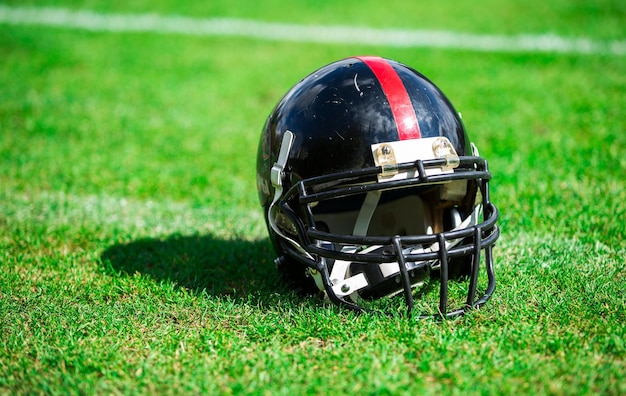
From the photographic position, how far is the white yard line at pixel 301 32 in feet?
28.3

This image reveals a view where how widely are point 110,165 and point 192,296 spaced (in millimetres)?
2586

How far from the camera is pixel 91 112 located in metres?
6.57

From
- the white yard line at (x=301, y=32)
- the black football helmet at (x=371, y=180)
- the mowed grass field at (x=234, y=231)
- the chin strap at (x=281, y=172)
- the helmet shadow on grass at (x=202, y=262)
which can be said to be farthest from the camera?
the white yard line at (x=301, y=32)

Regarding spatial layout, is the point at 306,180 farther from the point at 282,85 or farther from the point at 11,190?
the point at 282,85

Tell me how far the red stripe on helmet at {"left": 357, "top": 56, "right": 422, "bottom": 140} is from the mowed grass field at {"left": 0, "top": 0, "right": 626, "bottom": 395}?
77cm

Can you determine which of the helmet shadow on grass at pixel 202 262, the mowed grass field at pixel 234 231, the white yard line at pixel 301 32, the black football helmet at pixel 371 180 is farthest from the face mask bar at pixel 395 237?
the white yard line at pixel 301 32

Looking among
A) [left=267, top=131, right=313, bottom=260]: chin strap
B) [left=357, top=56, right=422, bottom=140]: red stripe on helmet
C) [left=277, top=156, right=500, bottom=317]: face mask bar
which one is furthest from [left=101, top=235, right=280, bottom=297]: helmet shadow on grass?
[left=357, top=56, right=422, bottom=140]: red stripe on helmet

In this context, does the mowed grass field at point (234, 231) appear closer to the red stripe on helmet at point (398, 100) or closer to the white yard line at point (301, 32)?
the white yard line at point (301, 32)

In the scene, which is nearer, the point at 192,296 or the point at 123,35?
the point at 192,296

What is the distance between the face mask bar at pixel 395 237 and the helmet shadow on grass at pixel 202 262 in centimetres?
54

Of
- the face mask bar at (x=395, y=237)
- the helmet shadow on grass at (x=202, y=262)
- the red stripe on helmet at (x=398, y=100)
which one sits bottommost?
the helmet shadow on grass at (x=202, y=262)

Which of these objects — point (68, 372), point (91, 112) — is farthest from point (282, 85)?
point (68, 372)

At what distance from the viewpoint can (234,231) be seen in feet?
13.4

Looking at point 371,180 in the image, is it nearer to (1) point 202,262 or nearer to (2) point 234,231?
(1) point 202,262
